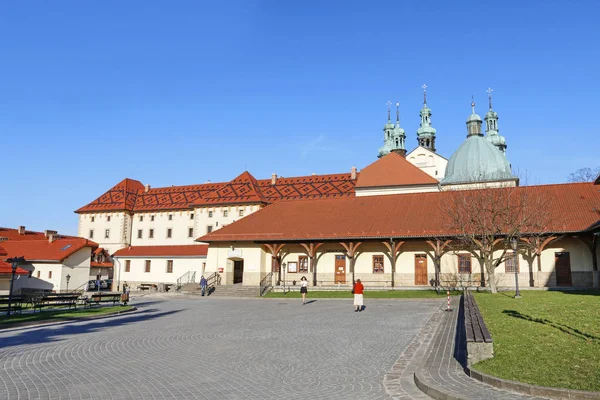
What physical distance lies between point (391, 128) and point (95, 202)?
4849 cm

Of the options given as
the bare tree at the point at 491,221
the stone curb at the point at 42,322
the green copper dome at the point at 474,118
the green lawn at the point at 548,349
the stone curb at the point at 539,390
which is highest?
the green copper dome at the point at 474,118

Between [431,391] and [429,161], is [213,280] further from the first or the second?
[429,161]

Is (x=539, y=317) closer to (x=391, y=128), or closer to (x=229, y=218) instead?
(x=229, y=218)

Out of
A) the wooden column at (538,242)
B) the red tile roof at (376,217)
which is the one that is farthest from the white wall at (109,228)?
the wooden column at (538,242)

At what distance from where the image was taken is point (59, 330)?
1559 centimetres

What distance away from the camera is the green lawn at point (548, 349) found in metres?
6.80

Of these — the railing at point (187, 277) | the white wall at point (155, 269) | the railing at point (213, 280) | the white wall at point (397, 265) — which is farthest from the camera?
the white wall at point (155, 269)

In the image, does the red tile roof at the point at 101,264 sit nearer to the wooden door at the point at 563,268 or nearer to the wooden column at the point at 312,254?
the wooden column at the point at 312,254

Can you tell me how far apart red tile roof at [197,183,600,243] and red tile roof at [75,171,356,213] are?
13.4 metres

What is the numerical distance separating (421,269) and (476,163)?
25556mm

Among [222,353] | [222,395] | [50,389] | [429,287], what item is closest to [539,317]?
[222,353]

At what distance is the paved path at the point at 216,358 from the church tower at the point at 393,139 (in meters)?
61.0

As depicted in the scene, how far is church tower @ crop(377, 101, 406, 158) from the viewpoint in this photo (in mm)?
76094

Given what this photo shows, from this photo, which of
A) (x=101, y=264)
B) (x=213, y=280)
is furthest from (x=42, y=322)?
(x=101, y=264)
